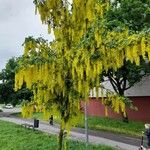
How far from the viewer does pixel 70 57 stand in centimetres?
902

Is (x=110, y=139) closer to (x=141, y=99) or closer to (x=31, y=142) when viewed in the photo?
(x=31, y=142)

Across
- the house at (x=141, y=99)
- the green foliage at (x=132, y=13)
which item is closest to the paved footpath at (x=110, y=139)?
the house at (x=141, y=99)

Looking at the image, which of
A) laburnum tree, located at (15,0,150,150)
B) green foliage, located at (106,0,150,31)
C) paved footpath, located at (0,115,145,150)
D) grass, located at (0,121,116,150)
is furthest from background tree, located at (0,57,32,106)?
laburnum tree, located at (15,0,150,150)

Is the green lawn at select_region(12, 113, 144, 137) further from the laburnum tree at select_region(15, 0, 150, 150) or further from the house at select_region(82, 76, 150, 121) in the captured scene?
the laburnum tree at select_region(15, 0, 150, 150)

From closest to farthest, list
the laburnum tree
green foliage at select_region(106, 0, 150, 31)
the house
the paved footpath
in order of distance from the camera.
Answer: the laburnum tree → the paved footpath → green foliage at select_region(106, 0, 150, 31) → the house

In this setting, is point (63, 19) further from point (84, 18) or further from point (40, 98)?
point (40, 98)

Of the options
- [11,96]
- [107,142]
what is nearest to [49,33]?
[107,142]

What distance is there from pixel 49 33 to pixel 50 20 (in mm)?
265

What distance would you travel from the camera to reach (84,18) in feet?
30.6

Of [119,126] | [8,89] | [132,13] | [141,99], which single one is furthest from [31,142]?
[8,89]

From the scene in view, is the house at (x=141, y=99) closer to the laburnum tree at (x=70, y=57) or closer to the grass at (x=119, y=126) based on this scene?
the grass at (x=119, y=126)

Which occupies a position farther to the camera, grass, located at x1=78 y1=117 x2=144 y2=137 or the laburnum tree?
grass, located at x1=78 y1=117 x2=144 y2=137

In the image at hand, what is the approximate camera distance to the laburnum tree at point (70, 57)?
859cm

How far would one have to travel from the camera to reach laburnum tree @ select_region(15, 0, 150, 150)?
8586 mm
